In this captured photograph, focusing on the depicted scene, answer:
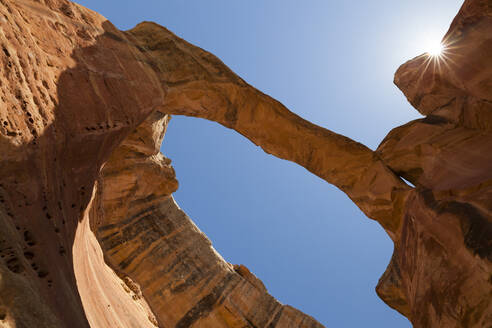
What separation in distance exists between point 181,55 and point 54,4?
5.19 m

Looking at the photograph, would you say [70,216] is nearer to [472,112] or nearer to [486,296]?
[486,296]

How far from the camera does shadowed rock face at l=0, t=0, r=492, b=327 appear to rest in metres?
4.77

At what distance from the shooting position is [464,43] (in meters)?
9.41

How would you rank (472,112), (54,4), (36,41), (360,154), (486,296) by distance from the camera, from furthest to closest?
1. (360,154)
2. (472,112)
3. (54,4)
4. (36,41)
5. (486,296)

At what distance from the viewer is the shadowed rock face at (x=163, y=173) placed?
4.77 metres

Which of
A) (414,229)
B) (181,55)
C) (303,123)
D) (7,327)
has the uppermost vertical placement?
(303,123)

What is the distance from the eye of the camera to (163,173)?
1727cm

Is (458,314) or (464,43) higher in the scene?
(464,43)

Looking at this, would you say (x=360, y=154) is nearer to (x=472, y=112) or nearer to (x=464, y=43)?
(x=472, y=112)

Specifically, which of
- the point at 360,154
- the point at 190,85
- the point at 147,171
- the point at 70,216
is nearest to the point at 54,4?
the point at 190,85

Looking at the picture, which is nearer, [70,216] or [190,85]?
[70,216]

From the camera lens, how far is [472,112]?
902 cm

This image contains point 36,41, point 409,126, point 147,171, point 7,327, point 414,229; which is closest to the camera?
point 7,327

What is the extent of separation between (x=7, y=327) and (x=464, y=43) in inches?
524
